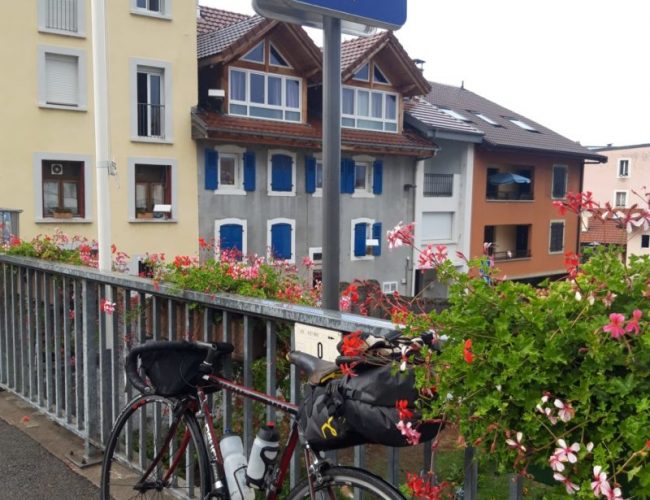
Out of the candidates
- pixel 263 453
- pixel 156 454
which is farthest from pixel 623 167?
pixel 263 453

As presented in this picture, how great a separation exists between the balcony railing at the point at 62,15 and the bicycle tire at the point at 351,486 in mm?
21982

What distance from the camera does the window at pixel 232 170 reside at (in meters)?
24.8

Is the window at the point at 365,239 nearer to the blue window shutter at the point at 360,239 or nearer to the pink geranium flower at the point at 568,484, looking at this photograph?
the blue window shutter at the point at 360,239

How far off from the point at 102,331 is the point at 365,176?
1036 inches

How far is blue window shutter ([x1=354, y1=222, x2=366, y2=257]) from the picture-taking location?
29630 millimetres

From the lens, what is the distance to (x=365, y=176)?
98.6ft

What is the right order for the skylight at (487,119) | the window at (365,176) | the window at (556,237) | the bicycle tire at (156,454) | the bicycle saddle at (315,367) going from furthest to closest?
the window at (556,237)
the skylight at (487,119)
the window at (365,176)
the bicycle tire at (156,454)
the bicycle saddle at (315,367)

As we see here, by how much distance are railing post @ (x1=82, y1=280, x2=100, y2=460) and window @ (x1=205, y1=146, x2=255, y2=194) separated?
20.7 meters

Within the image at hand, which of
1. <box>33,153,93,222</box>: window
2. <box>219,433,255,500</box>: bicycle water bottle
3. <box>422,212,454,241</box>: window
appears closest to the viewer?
<box>219,433,255,500</box>: bicycle water bottle

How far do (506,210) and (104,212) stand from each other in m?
32.4

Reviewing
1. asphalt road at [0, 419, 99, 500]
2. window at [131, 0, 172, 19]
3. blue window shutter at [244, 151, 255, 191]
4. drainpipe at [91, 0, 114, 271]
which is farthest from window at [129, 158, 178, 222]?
asphalt road at [0, 419, 99, 500]

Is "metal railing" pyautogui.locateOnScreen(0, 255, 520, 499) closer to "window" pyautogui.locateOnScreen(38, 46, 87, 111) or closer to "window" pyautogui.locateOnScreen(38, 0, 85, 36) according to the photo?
"window" pyautogui.locateOnScreen(38, 46, 87, 111)

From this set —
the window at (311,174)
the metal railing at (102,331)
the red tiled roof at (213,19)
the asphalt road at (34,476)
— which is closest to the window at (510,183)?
the window at (311,174)

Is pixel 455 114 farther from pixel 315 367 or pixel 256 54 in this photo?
pixel 315 367
